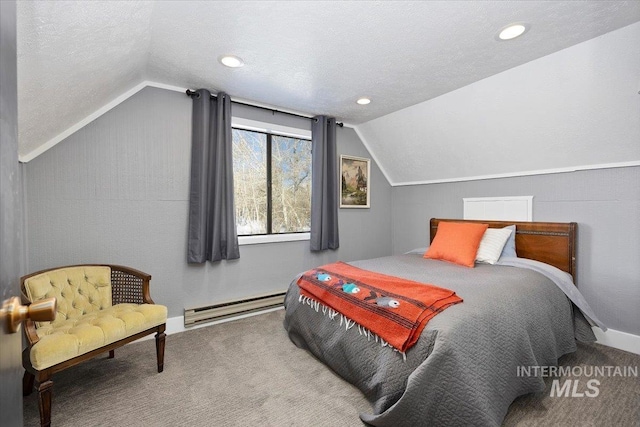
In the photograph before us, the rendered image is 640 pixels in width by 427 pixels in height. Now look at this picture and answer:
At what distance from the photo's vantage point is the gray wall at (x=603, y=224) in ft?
7.91

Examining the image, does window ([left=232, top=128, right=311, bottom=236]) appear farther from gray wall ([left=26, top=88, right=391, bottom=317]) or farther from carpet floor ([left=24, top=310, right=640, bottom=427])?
carpet floor ([left=24, top=310, right=640, bottom=427])

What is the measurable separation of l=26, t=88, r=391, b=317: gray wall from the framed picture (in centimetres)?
133

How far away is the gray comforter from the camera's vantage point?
1.40 meters

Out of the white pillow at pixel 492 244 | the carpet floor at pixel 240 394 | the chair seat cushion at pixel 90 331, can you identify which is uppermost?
the white pillow at pixel 492 244

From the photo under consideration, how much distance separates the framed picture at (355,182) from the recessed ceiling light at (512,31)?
2273 millimetres

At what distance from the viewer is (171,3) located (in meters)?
1.66

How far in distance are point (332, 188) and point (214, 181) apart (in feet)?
4.83

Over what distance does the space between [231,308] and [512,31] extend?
3.32 metres

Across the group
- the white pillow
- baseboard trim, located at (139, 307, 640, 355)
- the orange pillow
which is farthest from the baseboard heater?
the white pillow

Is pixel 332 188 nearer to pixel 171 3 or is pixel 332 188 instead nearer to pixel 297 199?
pixel 297 199

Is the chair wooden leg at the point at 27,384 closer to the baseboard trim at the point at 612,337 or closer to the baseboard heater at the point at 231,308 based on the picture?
the baseboard trim at the point at 612,337

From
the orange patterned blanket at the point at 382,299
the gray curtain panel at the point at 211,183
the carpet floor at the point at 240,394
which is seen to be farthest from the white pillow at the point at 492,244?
the gray curtain panel at the point at 211,183

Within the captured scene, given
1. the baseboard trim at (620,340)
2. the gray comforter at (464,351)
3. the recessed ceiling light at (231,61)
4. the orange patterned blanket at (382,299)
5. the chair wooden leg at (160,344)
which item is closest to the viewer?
the gray comforter at (464,351)

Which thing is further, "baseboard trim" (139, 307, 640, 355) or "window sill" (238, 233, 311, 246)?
"window sill" (238, 233, 311, 246)
